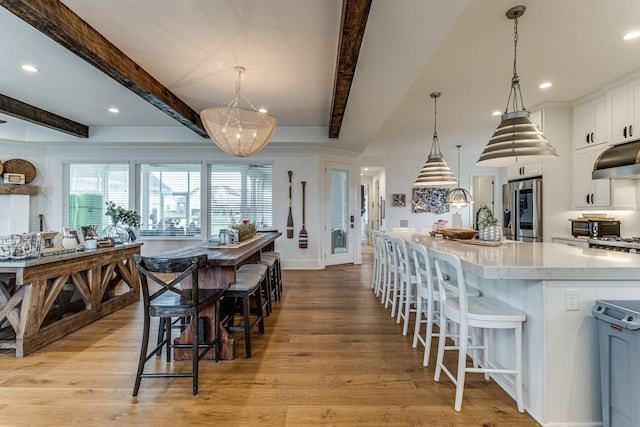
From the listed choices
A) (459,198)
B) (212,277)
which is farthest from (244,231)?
(459,198)

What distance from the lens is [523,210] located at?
15.7 feet

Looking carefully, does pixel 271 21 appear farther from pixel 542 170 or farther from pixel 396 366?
pixel 542 170

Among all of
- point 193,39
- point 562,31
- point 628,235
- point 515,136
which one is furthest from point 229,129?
point 628,235

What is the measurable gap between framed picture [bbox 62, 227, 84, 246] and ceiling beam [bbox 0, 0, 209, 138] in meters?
1.70

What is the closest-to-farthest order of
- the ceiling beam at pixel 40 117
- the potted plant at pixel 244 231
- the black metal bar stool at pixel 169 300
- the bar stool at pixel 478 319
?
the bar stool at pixel 478 319 < the black metal bar stool at pixel 169 300 < the potted plant at pixel 244 231 < the ceiling beam at pixel 40 117

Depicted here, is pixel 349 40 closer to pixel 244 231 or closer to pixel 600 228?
pixel 244 231

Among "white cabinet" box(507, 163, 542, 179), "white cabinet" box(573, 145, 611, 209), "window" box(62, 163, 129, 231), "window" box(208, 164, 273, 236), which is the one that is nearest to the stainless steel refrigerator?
"white cabinet" box(507, 163, 542, 179)

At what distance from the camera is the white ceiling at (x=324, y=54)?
87.9 inches

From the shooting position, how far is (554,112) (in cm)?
439

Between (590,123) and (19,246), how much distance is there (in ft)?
21.7

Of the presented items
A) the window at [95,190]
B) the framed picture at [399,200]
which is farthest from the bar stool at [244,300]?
the framed picture at [399,200]

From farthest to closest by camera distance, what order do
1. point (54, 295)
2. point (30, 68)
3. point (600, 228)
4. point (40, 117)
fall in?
1. point (40, 117)
2. point (600, 228)
3. point (30, 68)
4. point (54, 295)

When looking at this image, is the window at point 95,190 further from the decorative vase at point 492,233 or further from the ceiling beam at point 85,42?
the decorative vase at point 492,233

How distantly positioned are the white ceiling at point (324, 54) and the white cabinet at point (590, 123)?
0.21 m
